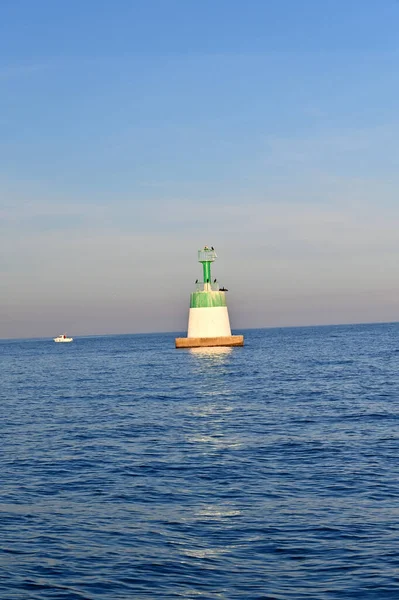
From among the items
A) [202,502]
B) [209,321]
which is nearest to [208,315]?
[209,321]

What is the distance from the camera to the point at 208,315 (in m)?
88.2

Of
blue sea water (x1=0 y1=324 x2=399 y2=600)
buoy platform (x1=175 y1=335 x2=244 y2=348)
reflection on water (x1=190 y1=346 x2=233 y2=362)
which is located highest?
buoy platform (x1=175 y1=335 x2=244 y2=348)

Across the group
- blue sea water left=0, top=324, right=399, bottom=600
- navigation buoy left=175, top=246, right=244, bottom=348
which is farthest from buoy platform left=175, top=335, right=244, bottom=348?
blue sea water left=0, top=324, right=399, bottom=600

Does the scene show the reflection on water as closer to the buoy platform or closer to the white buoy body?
the buoy platform

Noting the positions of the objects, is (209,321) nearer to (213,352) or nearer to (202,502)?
(213,352)

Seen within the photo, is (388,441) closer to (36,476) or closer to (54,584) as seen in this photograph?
(36,476)

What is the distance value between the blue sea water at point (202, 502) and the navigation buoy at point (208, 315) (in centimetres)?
5511

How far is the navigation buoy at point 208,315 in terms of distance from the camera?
290 feet

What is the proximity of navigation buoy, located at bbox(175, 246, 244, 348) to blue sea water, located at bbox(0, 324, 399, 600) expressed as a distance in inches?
2170

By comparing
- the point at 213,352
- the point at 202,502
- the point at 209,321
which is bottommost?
the point at 202,502

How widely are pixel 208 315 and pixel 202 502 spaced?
72.8 m

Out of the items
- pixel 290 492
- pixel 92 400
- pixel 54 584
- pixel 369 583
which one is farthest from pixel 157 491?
pixel 92 400

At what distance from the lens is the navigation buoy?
290ft

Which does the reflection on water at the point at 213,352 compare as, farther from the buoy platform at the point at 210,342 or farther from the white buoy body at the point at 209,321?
the white buoy body at the point at 209,321
